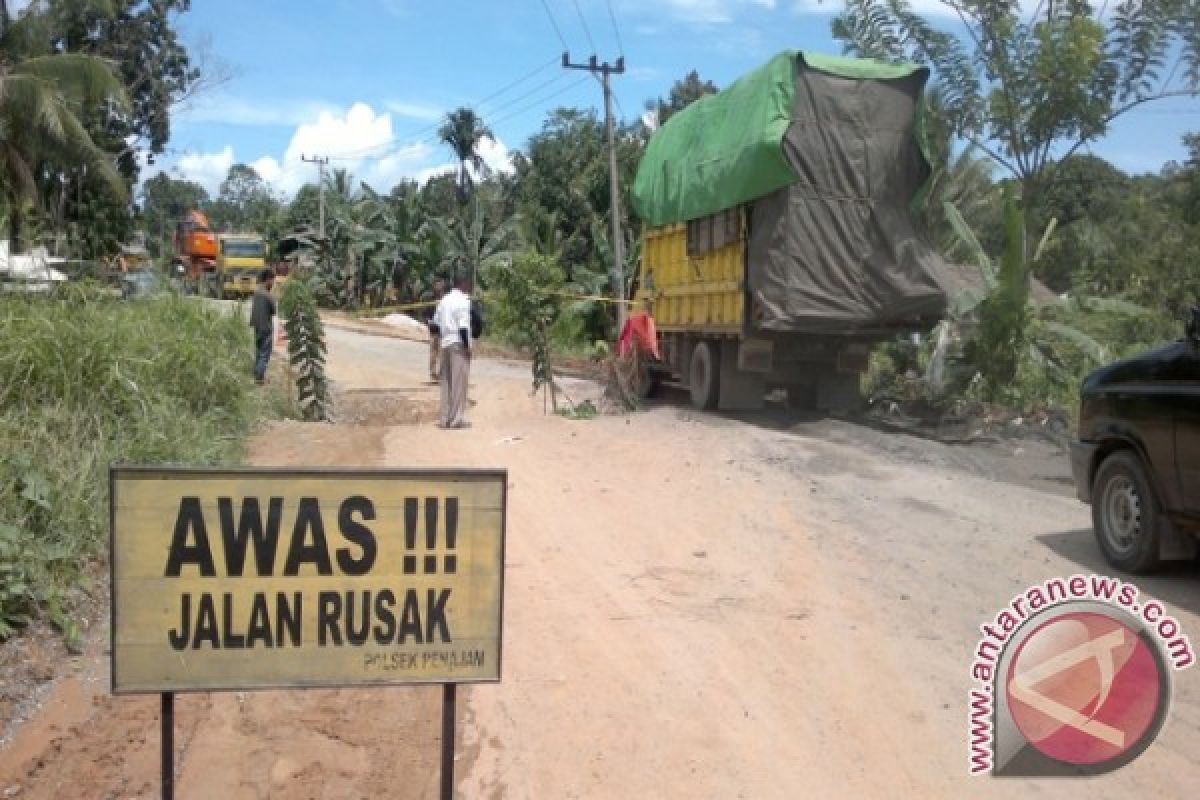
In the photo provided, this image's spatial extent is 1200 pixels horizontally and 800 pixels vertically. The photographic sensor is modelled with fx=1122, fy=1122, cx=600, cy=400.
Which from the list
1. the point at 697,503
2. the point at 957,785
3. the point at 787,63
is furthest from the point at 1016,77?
the point at 957,785

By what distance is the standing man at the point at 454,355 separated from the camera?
1233cm

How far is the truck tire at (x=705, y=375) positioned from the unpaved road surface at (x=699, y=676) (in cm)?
443

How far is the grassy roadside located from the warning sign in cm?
294

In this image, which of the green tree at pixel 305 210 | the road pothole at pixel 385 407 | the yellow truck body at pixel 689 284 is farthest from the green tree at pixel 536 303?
the green tree at pixel 305 210

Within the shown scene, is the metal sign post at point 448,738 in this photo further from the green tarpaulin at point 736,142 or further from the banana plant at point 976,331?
the banana plant at point 976,331

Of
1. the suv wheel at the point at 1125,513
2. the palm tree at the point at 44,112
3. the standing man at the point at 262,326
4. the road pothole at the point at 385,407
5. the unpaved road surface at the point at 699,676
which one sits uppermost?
the palm tree at the point at 44,112

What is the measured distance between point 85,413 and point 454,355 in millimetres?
4759

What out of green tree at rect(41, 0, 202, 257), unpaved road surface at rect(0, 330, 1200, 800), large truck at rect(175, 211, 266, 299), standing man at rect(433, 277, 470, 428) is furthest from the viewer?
large truck at rect(175, 211, 266, 299)

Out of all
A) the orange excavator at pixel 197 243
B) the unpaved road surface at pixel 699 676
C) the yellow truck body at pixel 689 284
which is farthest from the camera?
the orange excavator at pixel 197 243

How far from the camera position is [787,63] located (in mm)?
12000

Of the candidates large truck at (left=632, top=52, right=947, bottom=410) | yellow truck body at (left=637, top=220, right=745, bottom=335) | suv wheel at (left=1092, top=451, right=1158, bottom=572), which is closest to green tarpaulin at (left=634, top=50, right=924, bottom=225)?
large truck at (left=632, top=52, right=947, bottom=410)

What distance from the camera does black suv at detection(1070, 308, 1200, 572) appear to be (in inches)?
246

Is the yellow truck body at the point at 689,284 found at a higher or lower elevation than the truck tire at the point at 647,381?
higher

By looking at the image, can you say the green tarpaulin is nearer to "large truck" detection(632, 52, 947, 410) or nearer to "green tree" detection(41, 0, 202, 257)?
"large truck" detection(632, 52, 947, 410)
